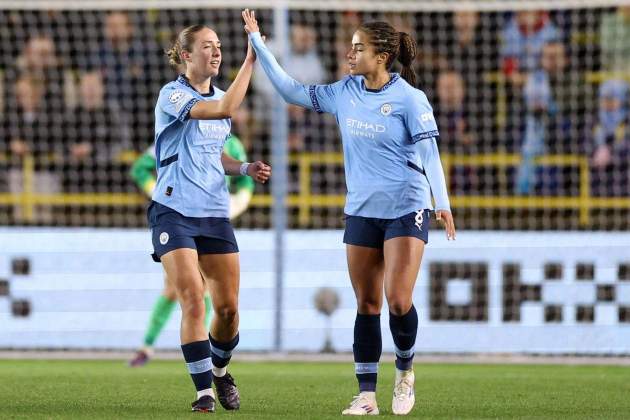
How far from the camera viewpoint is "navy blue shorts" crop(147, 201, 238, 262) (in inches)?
287

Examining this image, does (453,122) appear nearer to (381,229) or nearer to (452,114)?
(452,114)

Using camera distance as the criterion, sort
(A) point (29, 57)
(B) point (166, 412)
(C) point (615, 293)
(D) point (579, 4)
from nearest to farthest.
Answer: (B) point (166, 412)
(C) point (615, 293)
(D) point (579, 4)
(A) point (29, 57)

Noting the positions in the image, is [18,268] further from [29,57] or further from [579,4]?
[579,4]

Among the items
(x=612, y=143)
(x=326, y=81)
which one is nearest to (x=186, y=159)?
(x=326, y=81)

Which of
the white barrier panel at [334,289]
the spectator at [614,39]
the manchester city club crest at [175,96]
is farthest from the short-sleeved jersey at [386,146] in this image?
the spectator at [614,39]

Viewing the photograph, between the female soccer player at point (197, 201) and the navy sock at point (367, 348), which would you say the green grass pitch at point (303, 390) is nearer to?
the navy sock at point (367, 348)

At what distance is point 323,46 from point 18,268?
428 centimetres

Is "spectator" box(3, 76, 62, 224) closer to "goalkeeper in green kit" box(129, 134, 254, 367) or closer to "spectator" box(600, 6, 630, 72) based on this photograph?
"goalkeeper in green kit" box(129, 134, 254, 367)

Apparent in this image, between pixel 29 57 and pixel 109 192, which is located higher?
pixel 29 57

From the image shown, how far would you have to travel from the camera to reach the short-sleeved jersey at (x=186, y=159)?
7.39 metres

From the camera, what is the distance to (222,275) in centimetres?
754

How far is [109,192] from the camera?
553 inches

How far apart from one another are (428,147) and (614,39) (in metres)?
8.73

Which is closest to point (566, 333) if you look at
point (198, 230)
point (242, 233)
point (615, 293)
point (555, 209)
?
point (615, 293)
